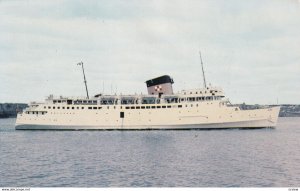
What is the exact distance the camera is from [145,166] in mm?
22094

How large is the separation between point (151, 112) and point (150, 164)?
25.1 metres

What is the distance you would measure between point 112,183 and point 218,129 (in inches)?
1204

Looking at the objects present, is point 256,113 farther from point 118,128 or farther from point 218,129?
point 118,128

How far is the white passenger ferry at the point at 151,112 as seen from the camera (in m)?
46.2

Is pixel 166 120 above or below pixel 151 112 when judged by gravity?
below

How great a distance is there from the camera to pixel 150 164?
22.7 metres

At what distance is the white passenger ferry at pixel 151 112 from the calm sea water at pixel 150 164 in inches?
521

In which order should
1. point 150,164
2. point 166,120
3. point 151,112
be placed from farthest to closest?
point 151,112, point 166,120, point 150,164

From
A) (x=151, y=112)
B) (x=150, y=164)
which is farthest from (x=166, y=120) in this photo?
(x=150, y=164)

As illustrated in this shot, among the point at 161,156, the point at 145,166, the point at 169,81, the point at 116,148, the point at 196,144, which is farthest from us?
the point at 169,81

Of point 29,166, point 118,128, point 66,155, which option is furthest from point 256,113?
point 29,166

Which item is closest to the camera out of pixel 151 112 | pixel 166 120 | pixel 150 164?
pixel 150 164

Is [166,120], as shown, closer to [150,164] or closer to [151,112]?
[151,112]

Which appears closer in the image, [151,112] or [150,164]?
[150,164]
